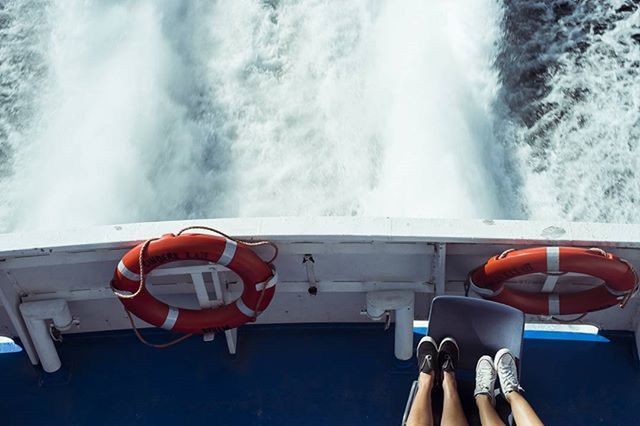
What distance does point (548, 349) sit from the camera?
3.44 metres

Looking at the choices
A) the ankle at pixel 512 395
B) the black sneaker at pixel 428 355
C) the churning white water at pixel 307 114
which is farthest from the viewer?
the churning white water at pixel 307 114

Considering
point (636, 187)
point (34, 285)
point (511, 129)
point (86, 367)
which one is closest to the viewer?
point (34, 285)

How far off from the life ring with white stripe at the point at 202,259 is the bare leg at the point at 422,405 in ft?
2.48

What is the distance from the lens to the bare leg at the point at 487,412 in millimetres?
2656

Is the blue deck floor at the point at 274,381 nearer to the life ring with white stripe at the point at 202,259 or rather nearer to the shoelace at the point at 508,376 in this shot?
the life ring with white stripe at the point at 202,259

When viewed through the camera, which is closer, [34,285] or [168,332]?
[34,285]

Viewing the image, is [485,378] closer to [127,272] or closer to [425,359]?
[425,359]

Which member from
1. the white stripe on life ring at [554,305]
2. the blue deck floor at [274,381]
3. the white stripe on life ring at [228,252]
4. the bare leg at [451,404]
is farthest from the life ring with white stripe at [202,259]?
the white stripe on life ring at [554,305]

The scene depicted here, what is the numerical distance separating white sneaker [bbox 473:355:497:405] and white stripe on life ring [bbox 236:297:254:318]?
1.01m

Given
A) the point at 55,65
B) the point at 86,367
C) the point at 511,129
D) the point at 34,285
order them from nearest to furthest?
the point at 34,285 → the point at 86,367 → the point at 511,129 → the point at 55,65

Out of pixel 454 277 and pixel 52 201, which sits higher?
pixel 454 277

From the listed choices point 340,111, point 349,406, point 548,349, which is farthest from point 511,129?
point 349,406

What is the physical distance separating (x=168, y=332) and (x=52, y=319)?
0.56m

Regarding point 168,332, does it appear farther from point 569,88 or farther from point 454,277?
point 569,88
